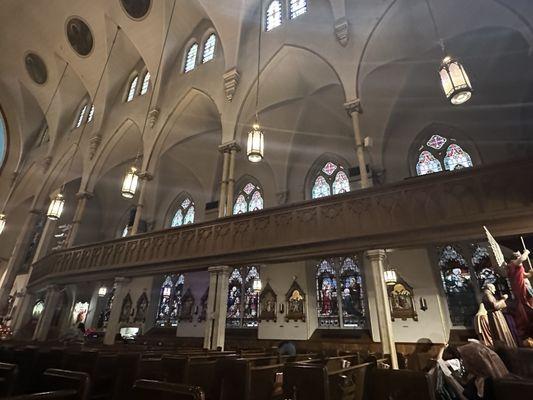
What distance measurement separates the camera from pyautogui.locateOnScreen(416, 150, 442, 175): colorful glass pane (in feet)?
38.7

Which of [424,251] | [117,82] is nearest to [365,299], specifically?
[424,251]

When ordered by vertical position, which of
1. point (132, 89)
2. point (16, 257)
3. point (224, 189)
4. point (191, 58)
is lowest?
point (16, 257)

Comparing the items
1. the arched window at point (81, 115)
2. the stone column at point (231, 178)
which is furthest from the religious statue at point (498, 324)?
the arched window at point (81, 115)

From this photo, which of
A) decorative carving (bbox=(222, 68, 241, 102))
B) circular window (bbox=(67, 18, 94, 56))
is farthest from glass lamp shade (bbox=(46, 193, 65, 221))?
circular window (bbox=(67, 18, 94, 56))

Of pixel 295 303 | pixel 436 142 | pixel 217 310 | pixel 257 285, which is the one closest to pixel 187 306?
pixel 257 285

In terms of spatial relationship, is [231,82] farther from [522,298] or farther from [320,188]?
[522,298]

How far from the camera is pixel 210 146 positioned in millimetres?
16172

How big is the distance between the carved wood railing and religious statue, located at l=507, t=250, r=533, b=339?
1174mm

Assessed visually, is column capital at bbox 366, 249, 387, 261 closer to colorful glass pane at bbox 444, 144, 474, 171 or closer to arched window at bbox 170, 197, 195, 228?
colorful glass pane at bbox 444, 144, 474, 171

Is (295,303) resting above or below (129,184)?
below

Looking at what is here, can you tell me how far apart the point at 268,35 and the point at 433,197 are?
9.26m

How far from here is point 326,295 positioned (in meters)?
12.3

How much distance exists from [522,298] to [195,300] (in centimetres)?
1334

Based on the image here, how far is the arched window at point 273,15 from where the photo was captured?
12.5m
